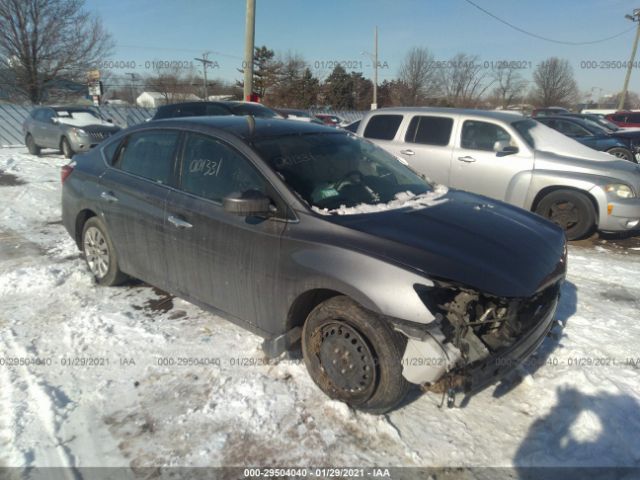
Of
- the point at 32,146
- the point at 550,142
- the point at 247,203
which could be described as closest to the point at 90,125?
the point at 32,146

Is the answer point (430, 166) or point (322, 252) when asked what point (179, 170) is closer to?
point (322, 252)

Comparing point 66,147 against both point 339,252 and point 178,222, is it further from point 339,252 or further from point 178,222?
point 339,252

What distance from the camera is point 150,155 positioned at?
13.0ft

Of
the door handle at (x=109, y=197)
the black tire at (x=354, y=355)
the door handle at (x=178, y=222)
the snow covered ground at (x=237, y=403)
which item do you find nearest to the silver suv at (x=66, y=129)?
the door handle at (x=109, y=197)

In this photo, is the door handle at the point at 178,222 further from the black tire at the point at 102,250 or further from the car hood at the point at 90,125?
the car hood at the point at 90,125

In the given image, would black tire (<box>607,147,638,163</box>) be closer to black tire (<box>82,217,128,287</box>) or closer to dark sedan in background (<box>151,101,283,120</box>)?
dark sedan in background (<box>151,101,283,120</box>)

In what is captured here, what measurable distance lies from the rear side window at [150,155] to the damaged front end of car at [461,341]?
2362 millimetres

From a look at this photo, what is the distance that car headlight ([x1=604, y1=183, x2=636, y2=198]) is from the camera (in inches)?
246

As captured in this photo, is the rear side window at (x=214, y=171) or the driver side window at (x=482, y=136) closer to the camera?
the rear side window at (x=214, y=171)

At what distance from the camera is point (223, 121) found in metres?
3.73

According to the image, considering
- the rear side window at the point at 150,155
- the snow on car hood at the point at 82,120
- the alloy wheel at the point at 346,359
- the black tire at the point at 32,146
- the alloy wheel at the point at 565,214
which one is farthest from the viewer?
the black tire at the point at 32,146

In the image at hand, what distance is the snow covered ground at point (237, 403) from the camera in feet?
8.33

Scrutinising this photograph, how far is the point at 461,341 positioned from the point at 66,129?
1475cm

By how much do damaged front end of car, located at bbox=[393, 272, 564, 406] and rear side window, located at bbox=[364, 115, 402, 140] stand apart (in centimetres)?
557
